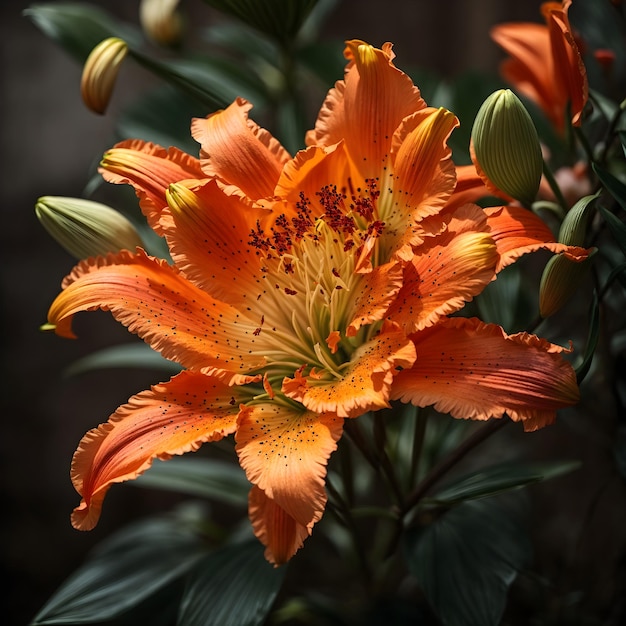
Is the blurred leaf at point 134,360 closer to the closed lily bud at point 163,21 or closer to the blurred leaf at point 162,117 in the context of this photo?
the blurred leaf at point 162,117

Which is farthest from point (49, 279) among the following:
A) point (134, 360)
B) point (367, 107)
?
point (367, 107)

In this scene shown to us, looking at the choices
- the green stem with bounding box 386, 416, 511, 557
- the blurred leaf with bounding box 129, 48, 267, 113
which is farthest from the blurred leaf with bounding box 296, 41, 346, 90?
the green stem with bounding box 386, 416, 511, 557

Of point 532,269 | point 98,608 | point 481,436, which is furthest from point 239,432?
point 532,269

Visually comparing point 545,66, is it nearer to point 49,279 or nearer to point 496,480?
point 496,480

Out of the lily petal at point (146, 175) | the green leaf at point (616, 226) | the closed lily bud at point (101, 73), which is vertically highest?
the closed lily bud at point (101, 73)

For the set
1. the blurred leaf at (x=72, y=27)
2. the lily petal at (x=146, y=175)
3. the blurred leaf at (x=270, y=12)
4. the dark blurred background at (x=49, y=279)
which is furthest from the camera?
the dark blurred background at (x=49, y=279)

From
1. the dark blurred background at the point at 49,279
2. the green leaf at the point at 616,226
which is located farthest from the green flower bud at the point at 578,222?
the dark blurred background at the point at 49,279
